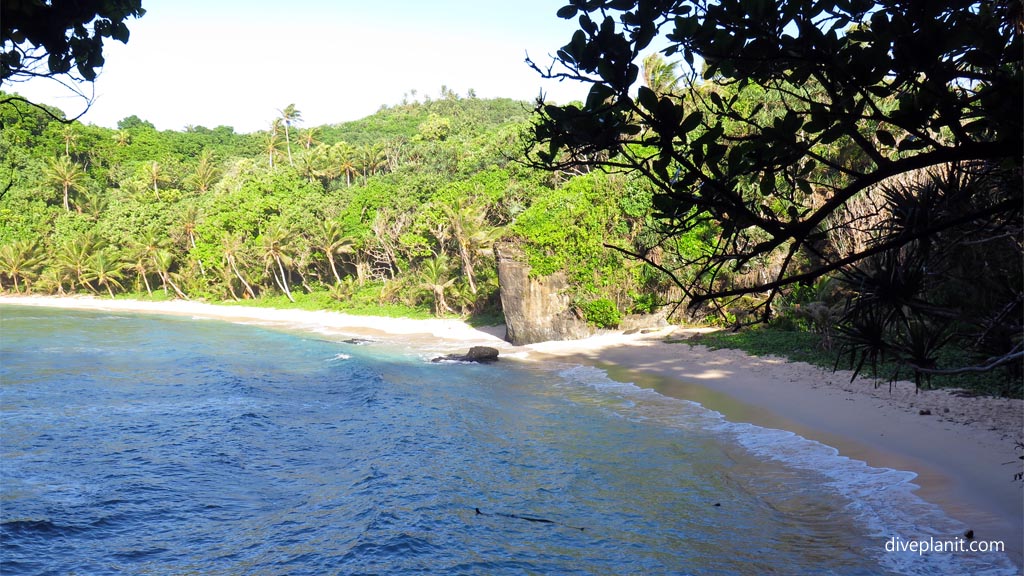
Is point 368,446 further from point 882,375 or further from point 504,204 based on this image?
point 504,204

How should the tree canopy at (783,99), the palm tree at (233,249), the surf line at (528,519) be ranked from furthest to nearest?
the palm tree at (233,249)
the surf line at (528,519)
the tree canopy at (783,99)

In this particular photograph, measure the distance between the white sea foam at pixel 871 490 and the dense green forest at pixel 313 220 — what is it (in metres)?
12.4

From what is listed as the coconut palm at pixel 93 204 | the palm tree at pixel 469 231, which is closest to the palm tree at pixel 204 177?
the coconut palm at pixel 93 204

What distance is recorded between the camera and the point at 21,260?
52.4m

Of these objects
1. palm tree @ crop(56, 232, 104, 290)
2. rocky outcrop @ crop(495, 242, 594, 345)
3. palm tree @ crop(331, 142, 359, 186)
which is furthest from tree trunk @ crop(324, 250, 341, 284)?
palm tree @ crop(56, 232, 104, 290)

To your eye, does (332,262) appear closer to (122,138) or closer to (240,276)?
(240,276)

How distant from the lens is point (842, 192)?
2.65m

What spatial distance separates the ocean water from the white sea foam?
4cm

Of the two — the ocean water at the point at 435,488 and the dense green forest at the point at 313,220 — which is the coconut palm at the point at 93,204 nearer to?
the dense green forest at the point at 313,220

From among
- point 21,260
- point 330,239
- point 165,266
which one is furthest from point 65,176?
point 330,239

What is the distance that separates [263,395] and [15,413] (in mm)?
5184

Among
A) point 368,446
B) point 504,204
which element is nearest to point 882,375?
point 368,446

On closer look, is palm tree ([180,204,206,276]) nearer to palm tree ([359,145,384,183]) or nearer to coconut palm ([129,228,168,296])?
coconut palm ([129,228,168,296])

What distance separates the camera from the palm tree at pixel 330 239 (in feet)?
138
